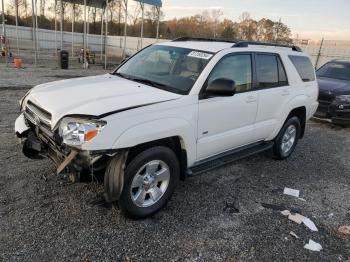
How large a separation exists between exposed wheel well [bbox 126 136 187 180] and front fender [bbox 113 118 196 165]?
59 millimetres

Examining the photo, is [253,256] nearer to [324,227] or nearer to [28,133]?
[324,227]

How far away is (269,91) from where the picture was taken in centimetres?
496

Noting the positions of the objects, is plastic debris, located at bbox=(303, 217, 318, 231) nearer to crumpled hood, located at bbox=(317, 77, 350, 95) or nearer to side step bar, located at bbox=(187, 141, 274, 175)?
side step bar, located at bbox=(187, 141, 274, 175)

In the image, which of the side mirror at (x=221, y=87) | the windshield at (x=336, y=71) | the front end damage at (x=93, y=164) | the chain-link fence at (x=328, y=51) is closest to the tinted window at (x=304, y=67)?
the side mirror at (x=221, y=87)

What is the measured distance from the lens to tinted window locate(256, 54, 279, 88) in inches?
189

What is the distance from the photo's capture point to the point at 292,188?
4875 mm

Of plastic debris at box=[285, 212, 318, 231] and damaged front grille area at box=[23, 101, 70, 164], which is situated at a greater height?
damaged front grille area at box=[23, 101, 70, 164]

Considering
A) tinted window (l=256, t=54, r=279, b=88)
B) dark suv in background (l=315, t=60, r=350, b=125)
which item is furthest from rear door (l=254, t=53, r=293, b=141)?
dark suv in background (l=315, t=60, r=350, b=125)

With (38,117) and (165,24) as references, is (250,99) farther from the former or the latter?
(165,24)

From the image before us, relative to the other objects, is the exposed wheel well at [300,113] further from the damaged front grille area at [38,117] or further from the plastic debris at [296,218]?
the damaged front grille area at [38,117]

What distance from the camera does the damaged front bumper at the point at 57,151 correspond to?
3.10 m

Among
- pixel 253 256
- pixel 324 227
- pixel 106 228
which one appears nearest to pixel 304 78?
pixel 324 227

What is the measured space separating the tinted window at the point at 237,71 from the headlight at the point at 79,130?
5.06 feet

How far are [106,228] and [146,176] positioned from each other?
0.67m
